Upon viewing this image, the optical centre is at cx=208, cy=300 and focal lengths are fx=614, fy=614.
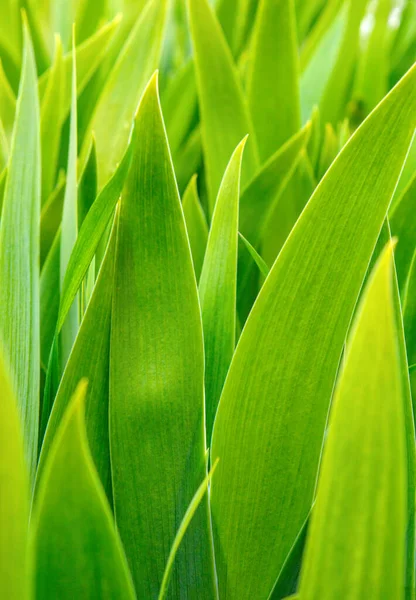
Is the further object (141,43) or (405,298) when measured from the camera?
(141,43)

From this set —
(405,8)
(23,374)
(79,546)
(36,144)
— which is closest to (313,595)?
(79,546)

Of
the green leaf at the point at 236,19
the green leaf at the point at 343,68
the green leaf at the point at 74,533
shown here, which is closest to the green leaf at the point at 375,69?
the green leaf at the point at 343,68

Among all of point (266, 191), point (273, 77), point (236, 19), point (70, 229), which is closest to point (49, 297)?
point (70, 229)

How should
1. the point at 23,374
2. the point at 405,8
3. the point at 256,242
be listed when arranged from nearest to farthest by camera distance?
the point at 23,374
the point at 256,242
the point at 405,8

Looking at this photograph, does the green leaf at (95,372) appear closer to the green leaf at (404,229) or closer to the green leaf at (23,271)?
the green leaf at (23,271)

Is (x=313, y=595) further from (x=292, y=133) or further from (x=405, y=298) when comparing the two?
(x=292, y=133)

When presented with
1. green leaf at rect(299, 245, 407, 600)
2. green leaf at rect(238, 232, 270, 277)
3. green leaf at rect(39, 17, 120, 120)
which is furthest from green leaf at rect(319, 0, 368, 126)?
green leaf at rect(299, 245, 407, 600)

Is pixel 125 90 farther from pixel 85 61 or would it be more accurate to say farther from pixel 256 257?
pixel 256 257
